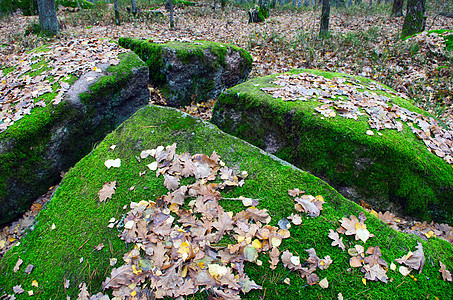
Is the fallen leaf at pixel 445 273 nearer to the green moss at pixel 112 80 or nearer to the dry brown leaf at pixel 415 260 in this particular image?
the dry brown leaf at pixel 415 260

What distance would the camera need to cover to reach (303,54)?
296 inches

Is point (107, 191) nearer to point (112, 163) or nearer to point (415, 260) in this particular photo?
point (112, 163)

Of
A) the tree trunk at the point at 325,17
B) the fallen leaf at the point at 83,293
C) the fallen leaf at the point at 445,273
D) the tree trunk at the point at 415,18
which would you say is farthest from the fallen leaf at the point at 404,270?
the tree trunk at the point at 415,18

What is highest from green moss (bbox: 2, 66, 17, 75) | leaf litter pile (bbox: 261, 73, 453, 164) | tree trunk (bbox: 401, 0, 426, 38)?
tree trunk (bbox: 401, 0, 426, 38)

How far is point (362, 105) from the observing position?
3.43 metres

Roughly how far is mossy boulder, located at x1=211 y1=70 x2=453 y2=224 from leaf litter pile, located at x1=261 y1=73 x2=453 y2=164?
0.02m

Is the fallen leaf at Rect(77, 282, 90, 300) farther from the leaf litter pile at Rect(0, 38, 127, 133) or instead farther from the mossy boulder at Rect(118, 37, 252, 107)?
the mossy boulder at Rect(118, 37, 252, 107)

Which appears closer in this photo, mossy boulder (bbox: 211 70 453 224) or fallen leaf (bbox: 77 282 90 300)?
fallen leaf (bbox: 77 282 90 300)

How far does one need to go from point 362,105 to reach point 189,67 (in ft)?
11.6

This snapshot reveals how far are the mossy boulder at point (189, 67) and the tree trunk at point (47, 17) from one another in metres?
5.95

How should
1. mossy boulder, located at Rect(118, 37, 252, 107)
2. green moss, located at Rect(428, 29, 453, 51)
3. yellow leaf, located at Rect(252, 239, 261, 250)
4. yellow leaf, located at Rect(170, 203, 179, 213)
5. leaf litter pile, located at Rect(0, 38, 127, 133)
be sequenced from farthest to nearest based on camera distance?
green moss, located at Rect(428, 29, 453, 51)
mossy boulder, located at Rect(118, 37, 252, 107)
leaf litter pile, located at Rect(0, 38, 127, 133)
yellow leaf, located at Rect(170, 203, 179, 213)
yellow leaf, located at Rect(252, 239, 261, 250)

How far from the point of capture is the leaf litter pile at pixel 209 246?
5.58 ft

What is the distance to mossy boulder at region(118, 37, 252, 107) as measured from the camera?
510 cm

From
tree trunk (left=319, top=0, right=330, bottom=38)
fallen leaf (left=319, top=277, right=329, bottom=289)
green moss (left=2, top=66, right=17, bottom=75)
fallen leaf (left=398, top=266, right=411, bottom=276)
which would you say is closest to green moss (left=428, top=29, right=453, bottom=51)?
tree trunk (left=319, top=0, right=330, bottom=38)
